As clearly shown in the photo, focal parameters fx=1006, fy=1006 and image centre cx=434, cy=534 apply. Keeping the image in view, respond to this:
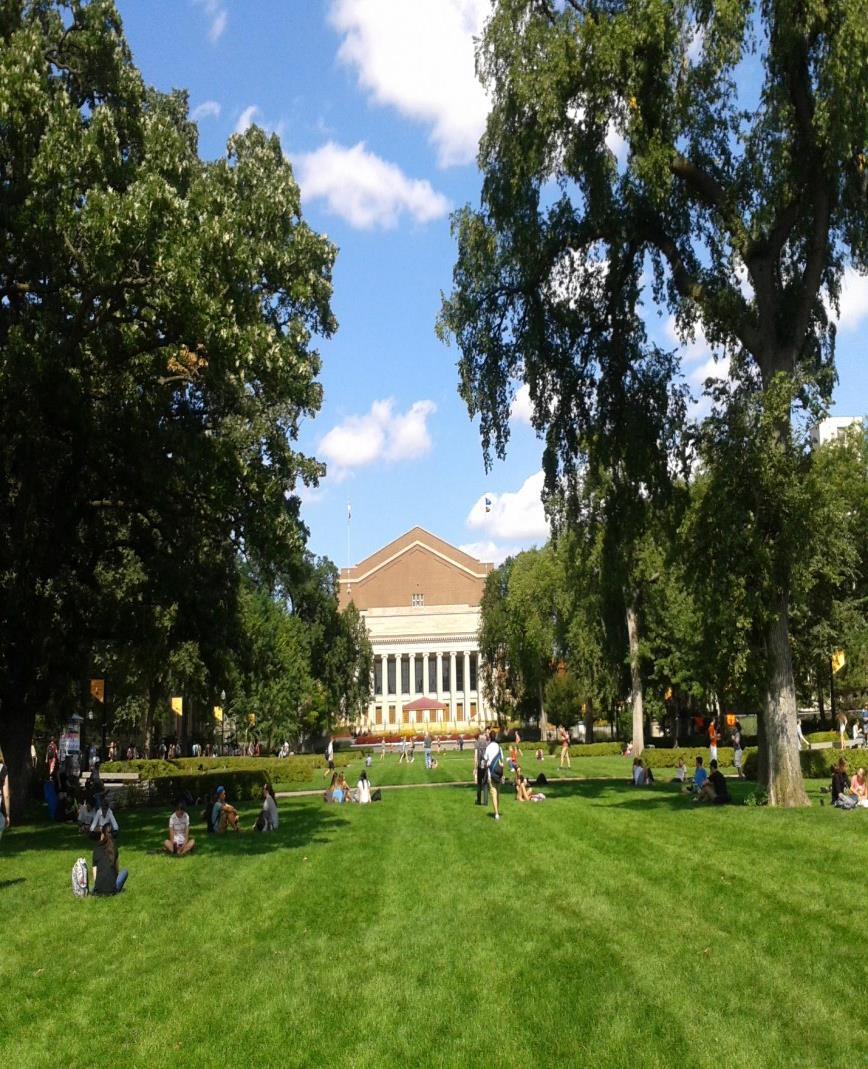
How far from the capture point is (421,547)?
12075 centimetres

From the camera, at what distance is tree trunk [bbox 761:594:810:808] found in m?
18.7

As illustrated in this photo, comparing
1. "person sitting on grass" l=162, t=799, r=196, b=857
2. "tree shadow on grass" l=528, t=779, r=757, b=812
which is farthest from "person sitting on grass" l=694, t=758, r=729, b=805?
"person sitting on grass" l=162, t=799, r=196, b=857

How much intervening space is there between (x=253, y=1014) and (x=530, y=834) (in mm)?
9746

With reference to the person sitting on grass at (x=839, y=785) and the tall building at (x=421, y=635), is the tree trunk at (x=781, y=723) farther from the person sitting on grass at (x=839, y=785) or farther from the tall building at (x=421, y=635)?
the tall building at (x=421, y=635)

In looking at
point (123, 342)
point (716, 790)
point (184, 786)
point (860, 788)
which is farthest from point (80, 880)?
point (184, 786)

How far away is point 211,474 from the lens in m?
18.5

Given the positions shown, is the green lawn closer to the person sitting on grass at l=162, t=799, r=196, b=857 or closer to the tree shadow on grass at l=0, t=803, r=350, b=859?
the person sitting on grass at l=162, t=799, r=196, b=857

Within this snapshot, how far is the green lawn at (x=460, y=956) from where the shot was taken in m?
7.00

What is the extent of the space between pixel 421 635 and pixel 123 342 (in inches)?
3714

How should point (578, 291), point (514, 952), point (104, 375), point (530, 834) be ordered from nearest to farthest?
point (514, 952)
point (530, 834)
point (104, 375)
point (578, 291)

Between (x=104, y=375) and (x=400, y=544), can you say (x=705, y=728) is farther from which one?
(x=400, y=544)

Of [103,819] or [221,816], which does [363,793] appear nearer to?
[221,816]

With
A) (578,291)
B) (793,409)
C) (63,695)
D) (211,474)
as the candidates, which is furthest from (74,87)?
(793,409)

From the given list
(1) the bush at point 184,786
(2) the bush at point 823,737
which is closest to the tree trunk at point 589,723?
(2) the bush at point 823,737
